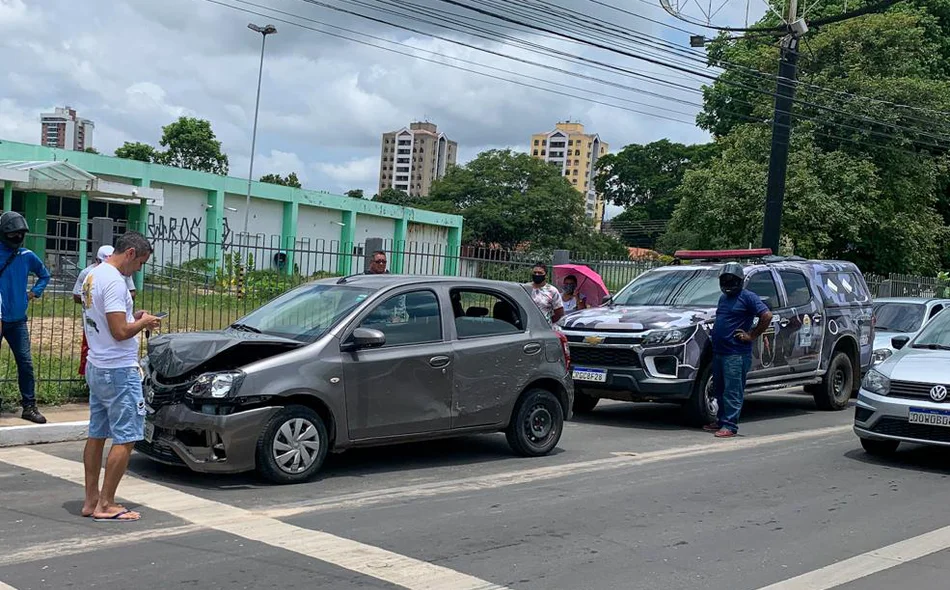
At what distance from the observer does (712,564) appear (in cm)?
584

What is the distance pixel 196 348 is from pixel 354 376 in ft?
4.01

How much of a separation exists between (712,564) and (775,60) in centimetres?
2866

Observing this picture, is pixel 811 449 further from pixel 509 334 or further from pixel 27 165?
pixel 27 165

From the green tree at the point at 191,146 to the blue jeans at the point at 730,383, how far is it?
65279mm

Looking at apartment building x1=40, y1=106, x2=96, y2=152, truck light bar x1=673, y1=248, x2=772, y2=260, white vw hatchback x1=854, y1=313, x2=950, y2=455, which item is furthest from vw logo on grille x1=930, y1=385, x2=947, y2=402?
apartment building x1=40, y1=106, x2=96, y2=152

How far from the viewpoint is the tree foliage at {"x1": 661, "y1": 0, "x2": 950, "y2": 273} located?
92.4 ft

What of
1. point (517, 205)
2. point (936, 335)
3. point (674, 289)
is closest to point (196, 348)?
point (674, 289)

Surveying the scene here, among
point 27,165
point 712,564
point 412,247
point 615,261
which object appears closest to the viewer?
point 712,564

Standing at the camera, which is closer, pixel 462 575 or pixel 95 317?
pixel 462 575

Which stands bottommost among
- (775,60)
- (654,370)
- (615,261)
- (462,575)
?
(462,575)

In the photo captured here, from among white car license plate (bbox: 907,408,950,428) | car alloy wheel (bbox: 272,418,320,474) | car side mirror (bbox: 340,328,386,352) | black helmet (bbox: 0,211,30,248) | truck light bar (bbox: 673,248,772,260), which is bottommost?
car alloy wheel (bbox: 272,418,320,474)

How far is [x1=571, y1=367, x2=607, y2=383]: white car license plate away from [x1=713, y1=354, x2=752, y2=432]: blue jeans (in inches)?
48.3

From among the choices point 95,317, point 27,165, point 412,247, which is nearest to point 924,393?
point 95,317

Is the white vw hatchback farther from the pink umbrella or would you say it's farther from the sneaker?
the sneaker
